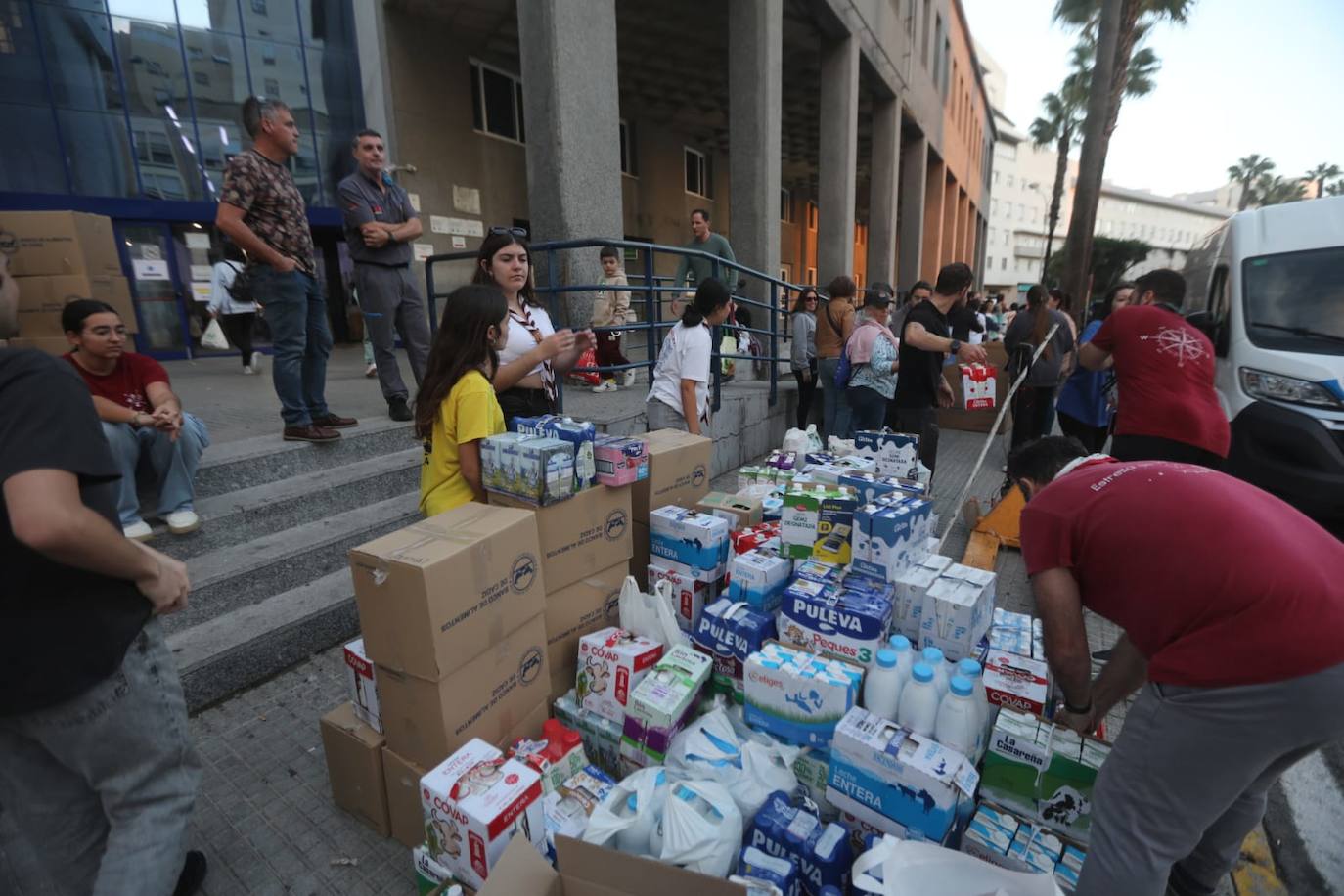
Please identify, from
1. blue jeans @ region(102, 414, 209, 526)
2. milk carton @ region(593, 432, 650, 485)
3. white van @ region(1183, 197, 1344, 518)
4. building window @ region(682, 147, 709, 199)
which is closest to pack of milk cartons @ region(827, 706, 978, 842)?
milk carton @ region(593, 432, 650, 485)

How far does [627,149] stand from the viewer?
13.6 metres

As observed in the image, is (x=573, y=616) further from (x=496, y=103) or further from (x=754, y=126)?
(x=496, y=103)

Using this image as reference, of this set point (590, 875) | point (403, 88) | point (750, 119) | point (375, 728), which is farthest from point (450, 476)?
point (403, 88)

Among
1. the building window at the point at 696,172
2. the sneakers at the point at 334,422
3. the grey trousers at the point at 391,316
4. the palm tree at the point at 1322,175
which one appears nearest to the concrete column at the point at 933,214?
the building window at the point at 696,172

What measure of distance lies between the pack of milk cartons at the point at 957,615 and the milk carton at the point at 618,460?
1.33m

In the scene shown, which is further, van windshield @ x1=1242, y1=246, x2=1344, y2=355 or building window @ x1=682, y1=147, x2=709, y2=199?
building window @ x1=682, y1=147, x2=709, y2=199

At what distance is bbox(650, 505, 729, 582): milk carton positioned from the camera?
9.32ft

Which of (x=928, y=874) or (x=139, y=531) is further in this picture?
(x=139, y=531)

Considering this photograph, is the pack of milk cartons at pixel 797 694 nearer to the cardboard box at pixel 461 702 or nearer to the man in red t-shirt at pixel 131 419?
the cardboard box at pixel 461 702

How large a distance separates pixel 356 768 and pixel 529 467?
4.04 ft

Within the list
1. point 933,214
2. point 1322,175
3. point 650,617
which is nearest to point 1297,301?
point 650,617

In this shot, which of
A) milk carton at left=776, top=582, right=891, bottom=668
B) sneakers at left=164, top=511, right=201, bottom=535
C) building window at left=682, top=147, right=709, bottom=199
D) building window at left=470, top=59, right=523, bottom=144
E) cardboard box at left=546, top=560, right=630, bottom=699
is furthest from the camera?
building window at left=682, top=147, right=709, bottom=199

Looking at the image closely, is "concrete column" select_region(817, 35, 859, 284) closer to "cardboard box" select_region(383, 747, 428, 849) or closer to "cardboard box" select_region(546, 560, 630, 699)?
"cardboard box" select_region(546, 560, 630, 699)

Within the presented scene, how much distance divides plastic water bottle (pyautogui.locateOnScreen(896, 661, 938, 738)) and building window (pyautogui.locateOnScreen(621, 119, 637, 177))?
1340 centimetres
